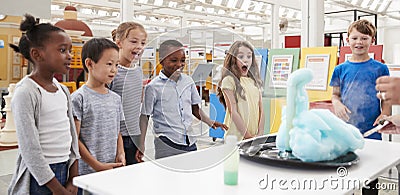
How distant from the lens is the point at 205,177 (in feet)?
3.29

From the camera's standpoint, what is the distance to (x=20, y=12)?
7.27ft

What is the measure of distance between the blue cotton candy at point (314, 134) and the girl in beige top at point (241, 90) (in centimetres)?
16

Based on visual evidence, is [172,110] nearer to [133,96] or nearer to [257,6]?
[133,96]

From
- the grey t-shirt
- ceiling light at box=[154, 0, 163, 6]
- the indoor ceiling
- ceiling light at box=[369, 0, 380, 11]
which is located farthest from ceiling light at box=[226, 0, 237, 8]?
the grey t-shirt

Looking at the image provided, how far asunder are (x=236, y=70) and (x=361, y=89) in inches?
53.8

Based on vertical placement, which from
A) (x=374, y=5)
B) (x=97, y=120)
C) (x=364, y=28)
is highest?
(x=374, y=5)

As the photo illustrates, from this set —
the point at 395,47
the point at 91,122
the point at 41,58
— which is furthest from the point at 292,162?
the point at 395,47

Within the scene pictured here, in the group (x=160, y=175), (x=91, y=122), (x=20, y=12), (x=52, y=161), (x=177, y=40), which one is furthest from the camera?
(x=20, y=12)

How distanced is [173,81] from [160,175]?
0.96ft

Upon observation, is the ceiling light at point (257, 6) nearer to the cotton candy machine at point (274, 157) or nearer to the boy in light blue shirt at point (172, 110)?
the cotton candy machine at point (274, 157)

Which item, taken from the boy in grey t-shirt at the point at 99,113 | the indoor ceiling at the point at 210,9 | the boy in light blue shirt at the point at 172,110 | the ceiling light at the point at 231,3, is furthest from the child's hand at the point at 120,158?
the ceiling light at the point at 231,3

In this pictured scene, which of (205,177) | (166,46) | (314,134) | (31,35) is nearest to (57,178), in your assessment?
(31,35)

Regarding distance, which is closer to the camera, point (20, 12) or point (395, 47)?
point (20, 12)

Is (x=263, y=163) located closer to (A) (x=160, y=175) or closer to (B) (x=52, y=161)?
(A) (x=160, y=175)
